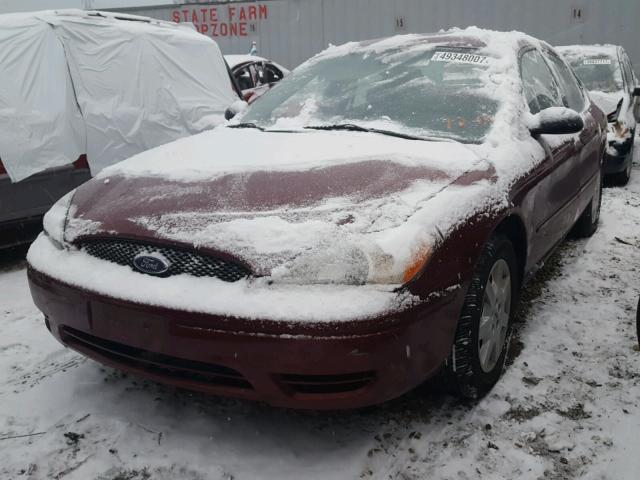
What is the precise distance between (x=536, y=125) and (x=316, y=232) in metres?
1.50

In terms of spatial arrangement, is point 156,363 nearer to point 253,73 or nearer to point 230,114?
point 230,114

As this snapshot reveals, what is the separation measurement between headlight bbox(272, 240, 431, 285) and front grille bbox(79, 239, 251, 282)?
0.55 feet

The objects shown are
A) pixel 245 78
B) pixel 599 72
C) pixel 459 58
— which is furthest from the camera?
pixel 245 78

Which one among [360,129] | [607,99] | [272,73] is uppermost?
[360,129]

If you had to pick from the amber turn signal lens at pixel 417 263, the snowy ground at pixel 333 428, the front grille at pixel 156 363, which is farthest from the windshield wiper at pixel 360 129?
the front grille at pixel 156 363

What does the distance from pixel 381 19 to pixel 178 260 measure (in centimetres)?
1155

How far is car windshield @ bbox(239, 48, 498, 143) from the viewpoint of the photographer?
107 inches

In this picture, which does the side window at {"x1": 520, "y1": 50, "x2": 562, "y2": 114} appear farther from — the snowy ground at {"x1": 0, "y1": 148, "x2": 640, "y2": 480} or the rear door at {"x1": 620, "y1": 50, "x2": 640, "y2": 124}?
the rear door at {"x1": 620, "y1": 50, "x2": 640, "y2": 124}

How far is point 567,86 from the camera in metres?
3.86

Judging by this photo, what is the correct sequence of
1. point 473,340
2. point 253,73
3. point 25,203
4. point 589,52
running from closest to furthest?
point 473,340 < point 25,203 < point 589,52 < point 253,73

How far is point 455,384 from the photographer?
225 cm

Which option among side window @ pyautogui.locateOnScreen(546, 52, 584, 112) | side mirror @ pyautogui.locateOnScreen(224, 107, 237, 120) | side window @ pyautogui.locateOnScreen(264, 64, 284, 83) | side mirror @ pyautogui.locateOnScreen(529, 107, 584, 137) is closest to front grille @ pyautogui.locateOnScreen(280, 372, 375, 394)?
side mirror @ pyautogui.locateOnScreen(529, 107, 584, 137)

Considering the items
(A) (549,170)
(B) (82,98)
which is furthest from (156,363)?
(B) (82,98)

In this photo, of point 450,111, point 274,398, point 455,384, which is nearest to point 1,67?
point 450,111
